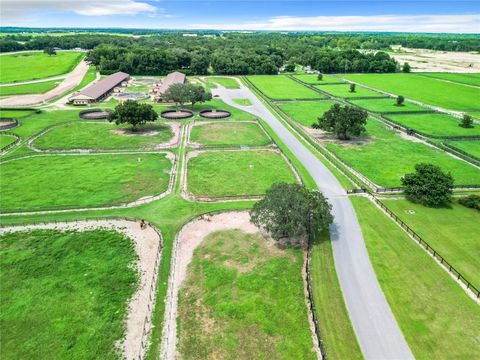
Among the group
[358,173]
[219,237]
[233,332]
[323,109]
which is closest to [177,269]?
[219,237]

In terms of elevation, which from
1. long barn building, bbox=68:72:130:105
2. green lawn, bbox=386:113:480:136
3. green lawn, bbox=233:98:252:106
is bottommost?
green lawn, bbox=386:113:480:136

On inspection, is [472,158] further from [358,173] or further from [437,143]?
[358,173]

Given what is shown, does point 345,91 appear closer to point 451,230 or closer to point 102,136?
point 102,136

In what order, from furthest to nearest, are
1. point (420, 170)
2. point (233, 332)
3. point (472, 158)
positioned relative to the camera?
point (472, 158) < point (420, 170) < point (233, 332)

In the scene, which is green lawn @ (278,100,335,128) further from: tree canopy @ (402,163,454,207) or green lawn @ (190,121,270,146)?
tree canopy @ (402,163,454,207)

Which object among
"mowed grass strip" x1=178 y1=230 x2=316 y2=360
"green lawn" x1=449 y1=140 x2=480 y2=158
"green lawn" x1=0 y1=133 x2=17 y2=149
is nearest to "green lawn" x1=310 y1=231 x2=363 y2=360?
"mowed grass strip" x1=178 y1=230 x2=316 y2=360

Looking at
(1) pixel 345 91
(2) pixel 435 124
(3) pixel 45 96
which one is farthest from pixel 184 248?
(1) pixel 345 91

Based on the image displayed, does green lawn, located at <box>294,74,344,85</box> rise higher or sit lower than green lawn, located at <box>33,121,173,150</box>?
higher
